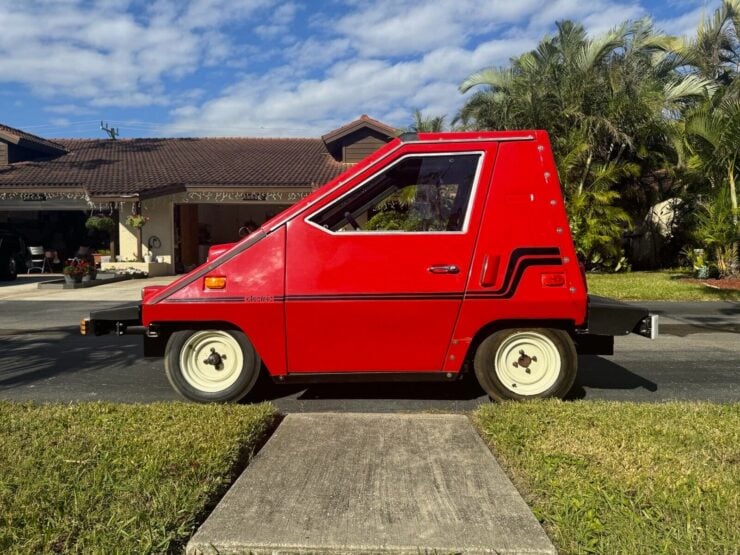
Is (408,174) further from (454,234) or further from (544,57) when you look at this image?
(544,57)

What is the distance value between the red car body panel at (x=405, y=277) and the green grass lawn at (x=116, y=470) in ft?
2.43

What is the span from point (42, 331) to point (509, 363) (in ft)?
23.7

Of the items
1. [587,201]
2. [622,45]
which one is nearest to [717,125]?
[587,201]

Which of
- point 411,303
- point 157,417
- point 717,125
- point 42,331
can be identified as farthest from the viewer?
point 717,125

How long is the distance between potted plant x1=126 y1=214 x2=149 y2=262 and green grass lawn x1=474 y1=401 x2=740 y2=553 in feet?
54.2

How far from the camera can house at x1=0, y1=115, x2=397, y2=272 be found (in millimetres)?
19531

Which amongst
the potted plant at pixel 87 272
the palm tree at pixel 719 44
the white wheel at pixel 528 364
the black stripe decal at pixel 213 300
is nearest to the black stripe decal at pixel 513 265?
the white wheel at pixel 528 364

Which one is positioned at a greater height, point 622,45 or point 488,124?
point 622,45

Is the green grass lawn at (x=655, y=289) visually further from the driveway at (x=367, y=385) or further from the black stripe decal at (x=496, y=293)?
the black stripe decal at (x=496, y=293)

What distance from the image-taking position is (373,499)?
282 cm

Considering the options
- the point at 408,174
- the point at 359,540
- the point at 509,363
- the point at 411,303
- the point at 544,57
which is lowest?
the point at 359,540

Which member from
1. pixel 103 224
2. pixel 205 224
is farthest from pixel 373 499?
pixel 205 224

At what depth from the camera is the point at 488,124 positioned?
729 inches

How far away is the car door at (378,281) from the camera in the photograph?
167 inches
